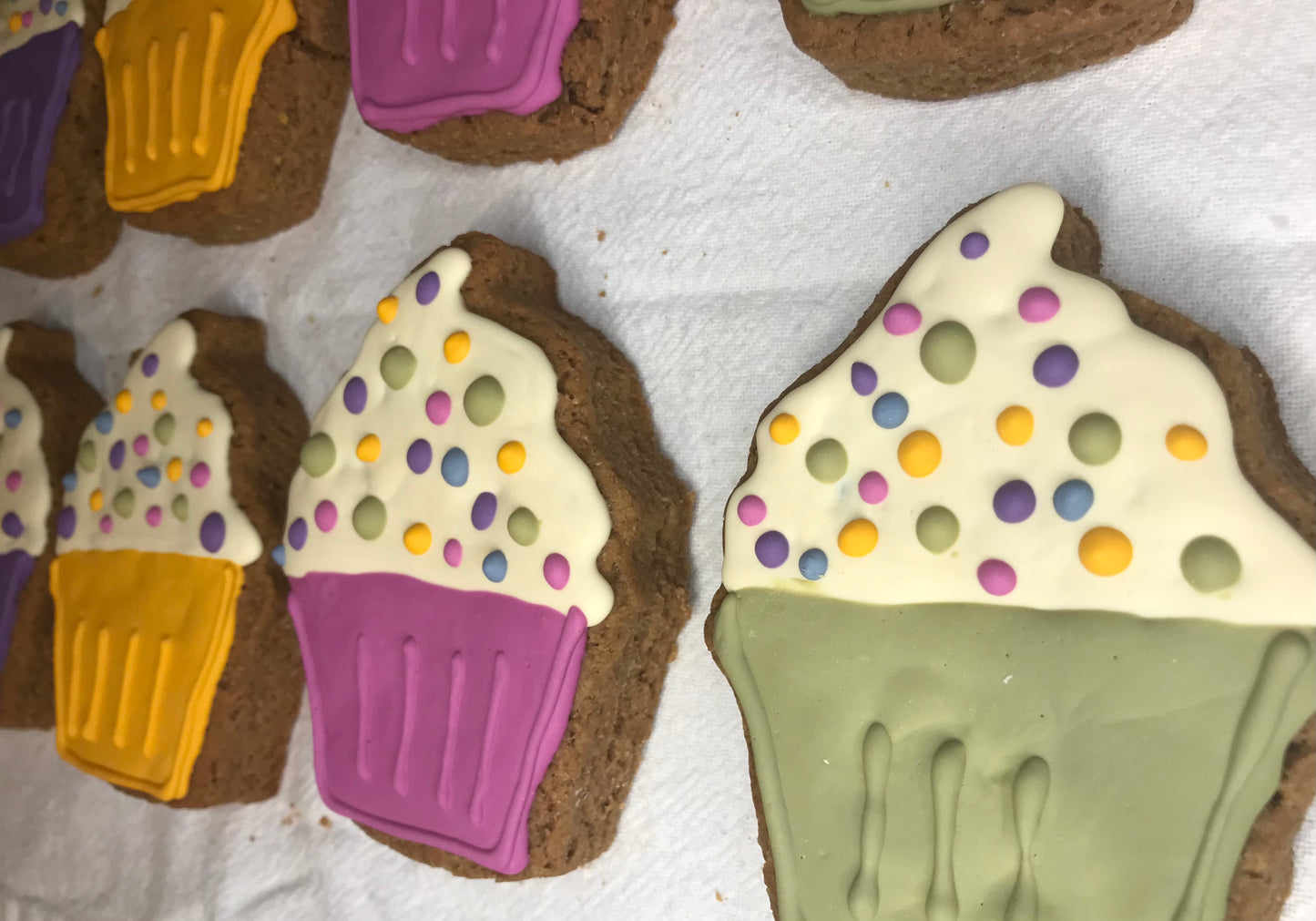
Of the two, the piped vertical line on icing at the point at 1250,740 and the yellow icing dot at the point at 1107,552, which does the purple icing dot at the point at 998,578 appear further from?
the piped vertical line on icing at the point at 1250,740

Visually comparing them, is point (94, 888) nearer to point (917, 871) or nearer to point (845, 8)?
point (917, 871)

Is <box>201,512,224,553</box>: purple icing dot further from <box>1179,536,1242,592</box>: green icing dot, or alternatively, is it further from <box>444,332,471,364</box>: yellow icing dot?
<box>1179,536,1242,592</box>: green icing dot

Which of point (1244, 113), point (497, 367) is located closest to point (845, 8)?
point (1244, 113)

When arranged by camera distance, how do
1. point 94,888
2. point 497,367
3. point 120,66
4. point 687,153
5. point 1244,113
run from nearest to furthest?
point 1244,113 < point 497,367 < point 687,153 < point 120,66 < point 94,888

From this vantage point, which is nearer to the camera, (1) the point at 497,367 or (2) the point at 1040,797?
(2) the point at 1040,797

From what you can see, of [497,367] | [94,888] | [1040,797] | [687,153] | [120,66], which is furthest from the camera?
[94,888]

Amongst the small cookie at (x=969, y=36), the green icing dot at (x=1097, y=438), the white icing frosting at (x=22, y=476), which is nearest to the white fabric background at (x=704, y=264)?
the small cookie at (x=969, y=36)

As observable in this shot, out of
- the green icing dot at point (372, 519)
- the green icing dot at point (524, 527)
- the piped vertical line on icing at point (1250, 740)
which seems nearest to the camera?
the piped vertical line on icing at point (1250, 740)
